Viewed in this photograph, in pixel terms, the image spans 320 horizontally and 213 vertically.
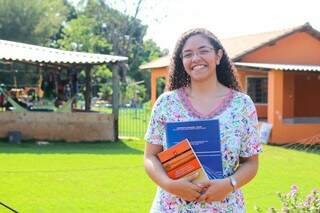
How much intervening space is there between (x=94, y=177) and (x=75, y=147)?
4992 millimetres

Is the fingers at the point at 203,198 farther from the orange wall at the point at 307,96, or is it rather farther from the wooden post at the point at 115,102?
the orange wall at the point at 307,96

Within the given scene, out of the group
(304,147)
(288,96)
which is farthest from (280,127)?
(288,96)

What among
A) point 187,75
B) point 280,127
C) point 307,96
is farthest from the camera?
point 307,96

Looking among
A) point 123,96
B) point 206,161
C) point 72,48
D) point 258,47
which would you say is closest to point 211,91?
point 206,161

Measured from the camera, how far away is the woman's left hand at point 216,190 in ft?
8.54

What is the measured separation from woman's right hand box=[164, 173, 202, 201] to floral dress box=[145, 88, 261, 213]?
7 centimetres

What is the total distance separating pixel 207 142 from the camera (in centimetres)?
267

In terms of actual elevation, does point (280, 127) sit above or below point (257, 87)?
below

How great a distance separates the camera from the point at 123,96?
4316cm

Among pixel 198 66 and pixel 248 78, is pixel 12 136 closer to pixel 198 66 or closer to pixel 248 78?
pixel 248 78

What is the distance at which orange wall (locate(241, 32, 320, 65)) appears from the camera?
21828mm

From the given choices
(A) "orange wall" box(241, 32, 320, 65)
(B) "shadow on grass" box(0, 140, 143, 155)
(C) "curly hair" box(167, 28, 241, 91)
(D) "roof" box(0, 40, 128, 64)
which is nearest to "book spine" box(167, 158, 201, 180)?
(C) "curly hair" box(167, 28, 241, 91)

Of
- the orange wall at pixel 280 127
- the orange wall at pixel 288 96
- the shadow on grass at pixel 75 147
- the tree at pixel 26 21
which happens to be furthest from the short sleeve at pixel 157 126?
the tree at pixel 26 21

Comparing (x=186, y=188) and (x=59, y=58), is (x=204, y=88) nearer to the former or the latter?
(x=186, y=188)
